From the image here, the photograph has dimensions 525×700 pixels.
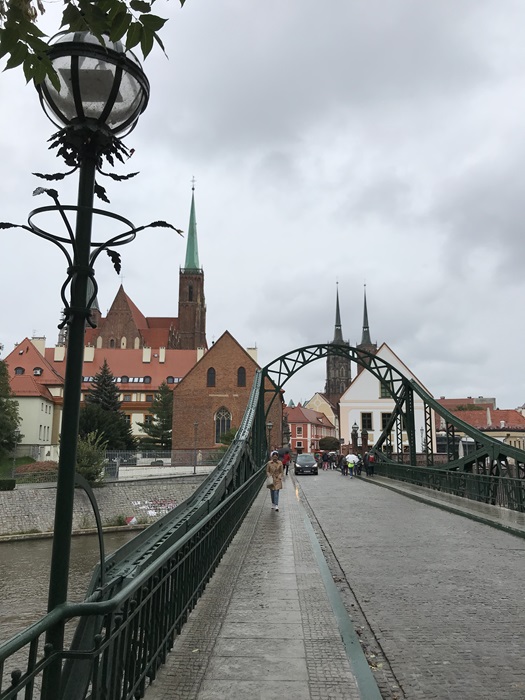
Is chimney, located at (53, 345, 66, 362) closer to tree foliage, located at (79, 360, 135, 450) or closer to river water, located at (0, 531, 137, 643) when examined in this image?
tree foliage, located at (79, 360, 135, 450)

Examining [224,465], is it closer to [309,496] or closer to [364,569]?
[364,569]

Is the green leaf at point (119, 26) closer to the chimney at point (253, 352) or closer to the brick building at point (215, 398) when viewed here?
the brick building at point (215, 398)

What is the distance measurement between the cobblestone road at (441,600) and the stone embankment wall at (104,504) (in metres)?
21.1

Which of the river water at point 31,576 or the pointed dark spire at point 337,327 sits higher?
the pointed dark spire at point 337,327

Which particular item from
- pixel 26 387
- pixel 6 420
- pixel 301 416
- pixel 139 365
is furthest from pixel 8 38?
pixel 301 416

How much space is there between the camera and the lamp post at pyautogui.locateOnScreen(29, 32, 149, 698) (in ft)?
9.34

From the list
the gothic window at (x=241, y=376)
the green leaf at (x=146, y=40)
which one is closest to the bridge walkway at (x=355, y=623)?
the green leaf at (x=146, y=40)

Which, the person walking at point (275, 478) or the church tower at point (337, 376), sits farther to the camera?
the church tower at point (337, 376)

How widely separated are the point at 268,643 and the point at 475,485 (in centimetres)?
1389

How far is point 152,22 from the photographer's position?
246cm

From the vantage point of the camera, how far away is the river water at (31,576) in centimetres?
1459

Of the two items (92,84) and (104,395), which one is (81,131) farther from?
(104,395)

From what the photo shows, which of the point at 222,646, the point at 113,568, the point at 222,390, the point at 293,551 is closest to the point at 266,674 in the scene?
the point at 222,646

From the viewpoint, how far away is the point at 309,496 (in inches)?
802
